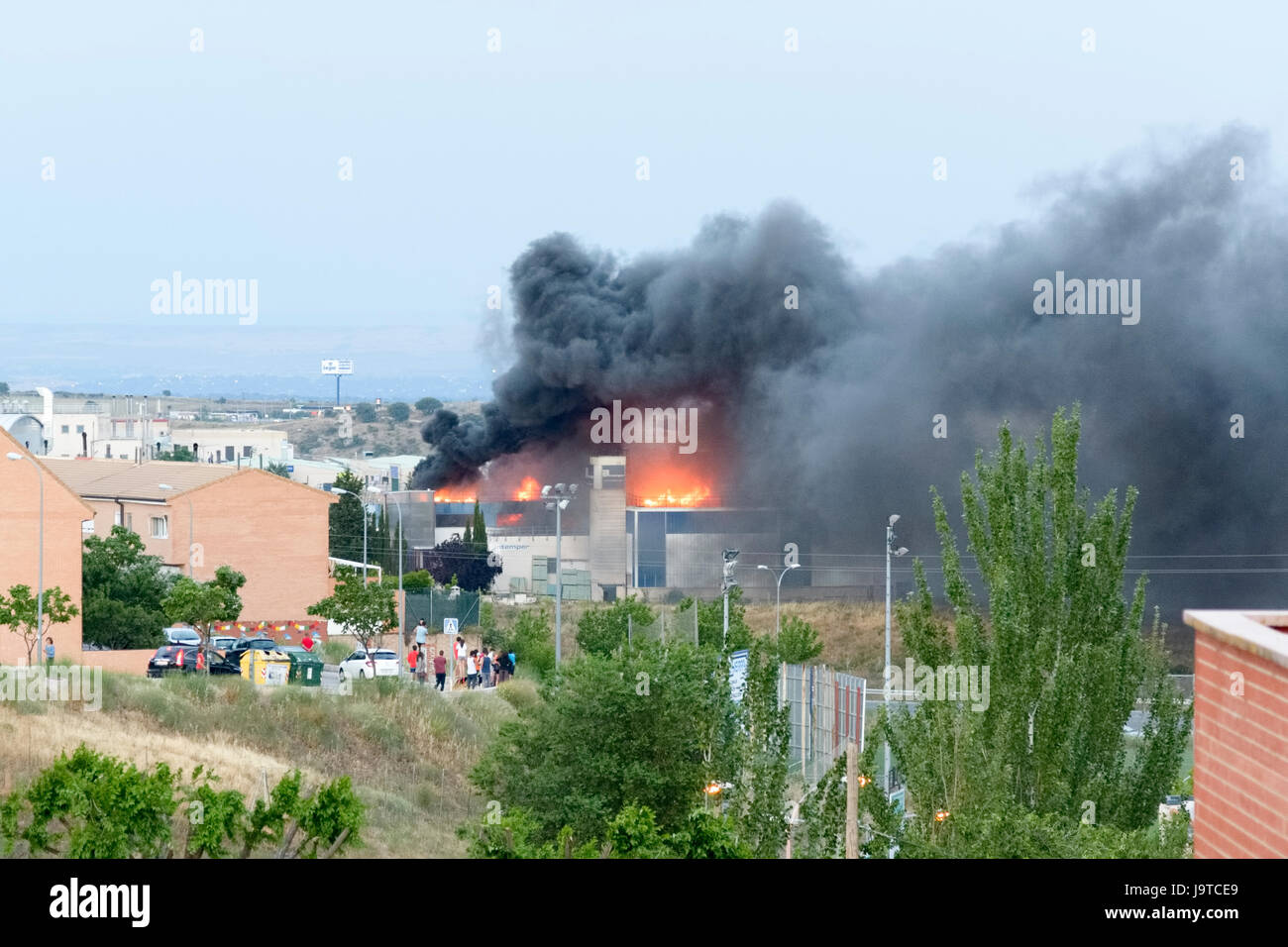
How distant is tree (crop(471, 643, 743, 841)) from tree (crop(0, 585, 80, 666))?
1480 cm

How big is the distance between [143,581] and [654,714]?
23.2 metres

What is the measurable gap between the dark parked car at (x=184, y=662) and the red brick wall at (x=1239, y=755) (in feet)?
84.7

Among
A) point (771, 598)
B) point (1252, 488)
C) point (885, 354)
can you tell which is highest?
point (885, 354)

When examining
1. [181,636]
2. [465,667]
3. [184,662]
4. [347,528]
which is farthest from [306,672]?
[347,528]

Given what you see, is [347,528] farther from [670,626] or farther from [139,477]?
[670,626]

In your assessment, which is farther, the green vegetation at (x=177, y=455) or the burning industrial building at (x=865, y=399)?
the green vegetation at (x=177, y=455)

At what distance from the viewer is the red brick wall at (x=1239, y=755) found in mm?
4668

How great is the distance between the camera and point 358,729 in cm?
2286

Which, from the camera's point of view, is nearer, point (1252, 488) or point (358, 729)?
point (358, 729)

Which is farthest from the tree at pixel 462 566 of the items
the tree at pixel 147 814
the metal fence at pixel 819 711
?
the tree at pixel 147 814

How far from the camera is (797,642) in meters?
34.8

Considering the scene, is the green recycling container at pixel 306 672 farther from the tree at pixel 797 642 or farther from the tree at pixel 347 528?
the tree at pixel 347 528
